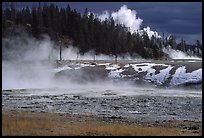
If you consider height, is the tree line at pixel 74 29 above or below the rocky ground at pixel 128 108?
above

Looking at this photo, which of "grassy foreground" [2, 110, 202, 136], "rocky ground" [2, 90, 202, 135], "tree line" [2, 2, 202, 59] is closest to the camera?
"grassy foreground" [2, 110, 202, 136]

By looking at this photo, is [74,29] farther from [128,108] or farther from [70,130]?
[70,130]

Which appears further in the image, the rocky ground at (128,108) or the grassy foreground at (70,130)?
the rocky ground at (128,108)

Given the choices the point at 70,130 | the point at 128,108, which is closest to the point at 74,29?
the point at 128,108

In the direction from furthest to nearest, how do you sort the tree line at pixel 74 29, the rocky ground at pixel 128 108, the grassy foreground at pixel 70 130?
the tree line at pixel 74 29, the rocky ground at pixel 128 108, the grassy foreground at pixel 70 130

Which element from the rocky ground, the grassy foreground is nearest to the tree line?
the rocky ground

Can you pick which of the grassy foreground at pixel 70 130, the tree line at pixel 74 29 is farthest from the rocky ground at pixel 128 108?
the tree line at pixel 74 29

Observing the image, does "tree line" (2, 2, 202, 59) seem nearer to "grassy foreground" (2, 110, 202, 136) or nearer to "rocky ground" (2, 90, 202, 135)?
"rocky ground" (2, 90, 202, 135)

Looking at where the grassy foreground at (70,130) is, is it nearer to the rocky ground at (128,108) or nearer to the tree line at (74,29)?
the rocky ground at (128,108)

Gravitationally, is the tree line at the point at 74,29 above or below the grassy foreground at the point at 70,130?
above

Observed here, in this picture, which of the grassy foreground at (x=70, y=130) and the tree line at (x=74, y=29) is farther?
the tree line at (x=74, y=29)

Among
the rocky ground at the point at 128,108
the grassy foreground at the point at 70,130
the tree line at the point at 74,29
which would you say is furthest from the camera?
the tree line at the point at 74,29

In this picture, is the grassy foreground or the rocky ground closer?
the grassy foreground

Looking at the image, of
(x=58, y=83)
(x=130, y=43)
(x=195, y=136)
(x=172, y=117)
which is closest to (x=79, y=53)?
(x=130, y=43)
